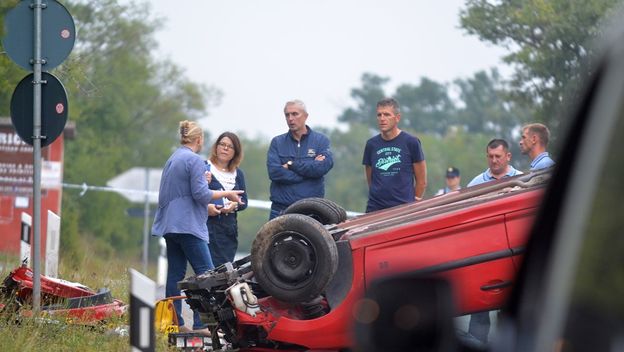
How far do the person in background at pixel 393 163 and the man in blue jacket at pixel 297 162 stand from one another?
21.7 inches

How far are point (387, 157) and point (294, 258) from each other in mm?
3180

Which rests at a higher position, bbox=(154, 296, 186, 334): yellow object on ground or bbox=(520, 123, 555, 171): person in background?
bbox=(520, 123, 555, 171): person in background

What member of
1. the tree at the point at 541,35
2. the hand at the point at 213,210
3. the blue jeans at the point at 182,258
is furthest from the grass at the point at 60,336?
the tree at the point at 541,35

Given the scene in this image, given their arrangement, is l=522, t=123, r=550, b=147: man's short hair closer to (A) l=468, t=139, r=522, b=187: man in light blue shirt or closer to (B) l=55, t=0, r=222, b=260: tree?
(A) l=468, t=139, r=522, b=187: man in light blue shirt

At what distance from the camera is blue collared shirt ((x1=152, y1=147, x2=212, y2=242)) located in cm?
1119

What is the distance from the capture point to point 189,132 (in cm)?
1153

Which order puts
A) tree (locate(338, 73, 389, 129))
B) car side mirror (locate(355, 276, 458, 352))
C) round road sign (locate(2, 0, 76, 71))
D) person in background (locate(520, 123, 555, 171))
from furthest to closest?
1. tree (locate(338, 73, 389, 129))
2. person in background (locate(520, 123, 555, 171))
3. round road sign (locate(2, 0, 76, 71))
4. car side mirror (locate(355, 276, 458, 352))

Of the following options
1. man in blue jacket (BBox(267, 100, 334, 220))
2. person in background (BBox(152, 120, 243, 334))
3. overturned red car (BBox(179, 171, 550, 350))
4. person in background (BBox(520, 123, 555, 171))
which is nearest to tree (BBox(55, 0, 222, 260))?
man in blue jacket (BBox(267, 100, 334, 220))

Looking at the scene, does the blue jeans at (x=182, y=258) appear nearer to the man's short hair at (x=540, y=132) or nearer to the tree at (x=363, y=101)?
the man's short hair at (x=540, y=132)

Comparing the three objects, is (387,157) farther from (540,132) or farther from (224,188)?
(224,188)

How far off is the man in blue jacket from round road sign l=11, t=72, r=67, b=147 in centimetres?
216

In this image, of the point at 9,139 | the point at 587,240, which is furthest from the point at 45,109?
the point at 9,139

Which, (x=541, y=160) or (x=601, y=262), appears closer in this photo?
(x=601, y=262)

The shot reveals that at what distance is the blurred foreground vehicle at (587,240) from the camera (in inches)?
68.7
